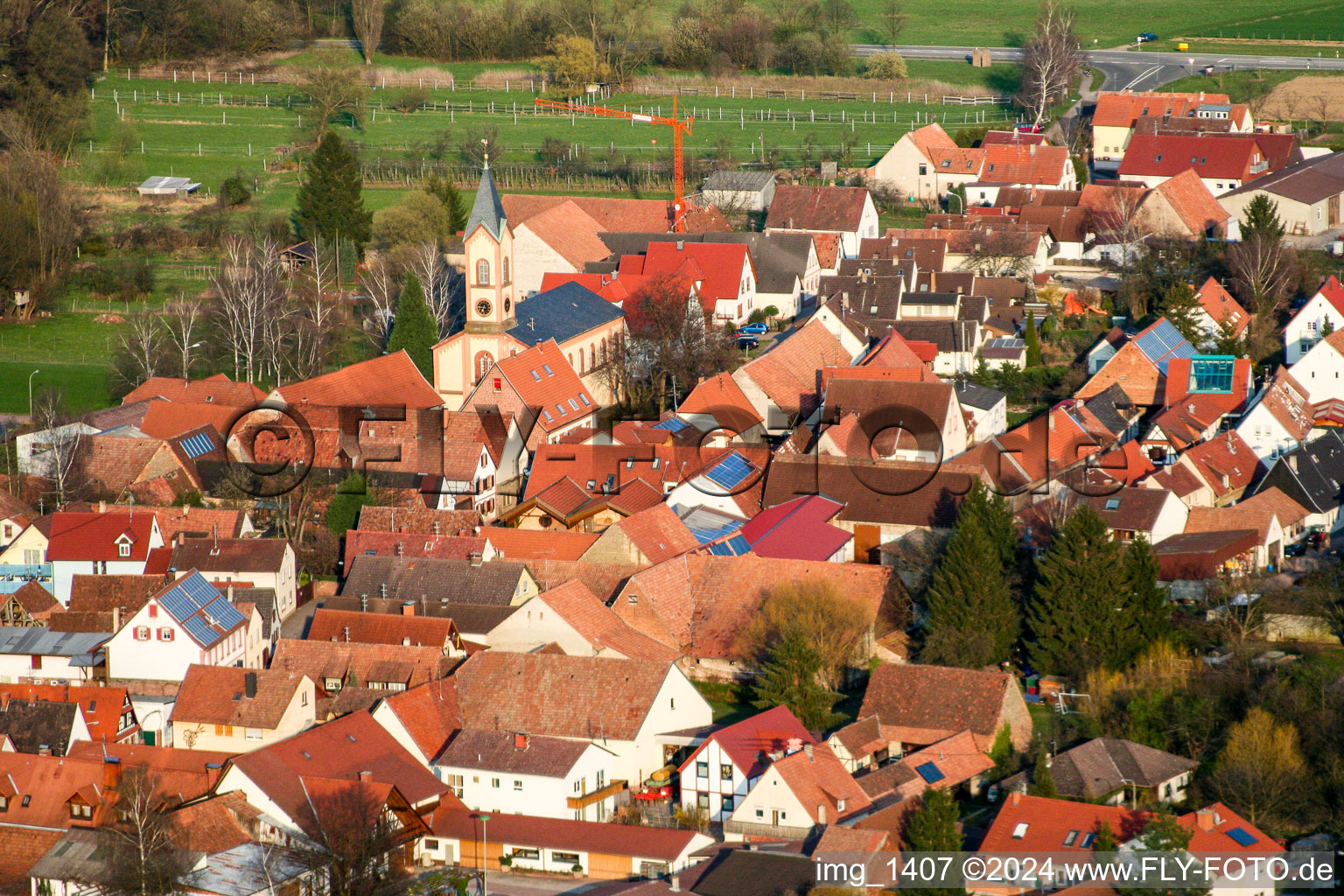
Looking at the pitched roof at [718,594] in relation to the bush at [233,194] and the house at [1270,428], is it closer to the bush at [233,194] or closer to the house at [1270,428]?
the house at [1270,428]

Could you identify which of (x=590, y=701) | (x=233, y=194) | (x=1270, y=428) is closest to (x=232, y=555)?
(x=590, y=701)

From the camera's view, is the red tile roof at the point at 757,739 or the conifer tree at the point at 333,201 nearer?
the red tile roof at the point at 757,739

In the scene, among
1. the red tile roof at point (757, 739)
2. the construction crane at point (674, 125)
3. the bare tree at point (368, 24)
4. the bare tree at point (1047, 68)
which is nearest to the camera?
the red tile roof at point (757, 739)

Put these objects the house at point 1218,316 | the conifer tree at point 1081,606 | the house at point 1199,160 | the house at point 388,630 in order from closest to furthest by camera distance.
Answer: the conifer tree at point 1081,606, the house at point 388,630, the house at point 1218,316, the house at point 1199,160

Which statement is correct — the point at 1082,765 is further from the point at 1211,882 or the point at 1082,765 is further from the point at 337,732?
the point at 337,732

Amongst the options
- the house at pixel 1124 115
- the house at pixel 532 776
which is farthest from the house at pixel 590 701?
the house at pixel 1124 115

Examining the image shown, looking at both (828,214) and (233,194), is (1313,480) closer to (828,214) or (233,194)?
(828,214)

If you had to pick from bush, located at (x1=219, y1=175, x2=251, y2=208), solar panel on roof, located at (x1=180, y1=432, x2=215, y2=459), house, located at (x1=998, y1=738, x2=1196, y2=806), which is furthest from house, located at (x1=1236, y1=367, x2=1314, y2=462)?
bush, located at (x1=219, y1=175, x2=251, y2=208)
